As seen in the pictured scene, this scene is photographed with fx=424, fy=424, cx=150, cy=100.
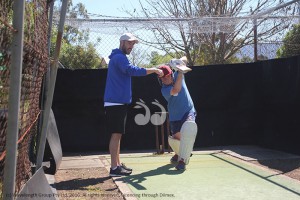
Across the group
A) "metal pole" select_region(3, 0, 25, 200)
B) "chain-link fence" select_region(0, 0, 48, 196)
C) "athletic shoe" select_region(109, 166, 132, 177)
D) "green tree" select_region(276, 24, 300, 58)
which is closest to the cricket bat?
"athletic shoe" select_region(109, 166, 132, 177)

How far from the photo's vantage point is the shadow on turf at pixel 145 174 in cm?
503

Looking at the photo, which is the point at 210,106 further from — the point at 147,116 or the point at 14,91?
the point at 14,91

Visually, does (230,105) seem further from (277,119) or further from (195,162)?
(195,162)

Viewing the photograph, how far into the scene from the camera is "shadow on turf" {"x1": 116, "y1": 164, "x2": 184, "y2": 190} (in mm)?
5031

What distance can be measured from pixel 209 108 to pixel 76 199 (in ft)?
14.0

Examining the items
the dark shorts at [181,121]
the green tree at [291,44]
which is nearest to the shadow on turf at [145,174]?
the dark shorts at [181,121]

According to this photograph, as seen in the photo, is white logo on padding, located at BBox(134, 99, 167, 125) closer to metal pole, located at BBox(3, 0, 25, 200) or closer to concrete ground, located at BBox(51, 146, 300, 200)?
concrete ground, located at BBox(51, 146, 300, 200)

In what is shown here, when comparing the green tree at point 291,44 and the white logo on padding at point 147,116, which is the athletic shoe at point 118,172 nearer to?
the white logo on padding at point 147,116

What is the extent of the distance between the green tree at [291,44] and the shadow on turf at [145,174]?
19.0 ft

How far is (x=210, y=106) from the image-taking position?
8070mm

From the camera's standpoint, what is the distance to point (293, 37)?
1083 centimetres

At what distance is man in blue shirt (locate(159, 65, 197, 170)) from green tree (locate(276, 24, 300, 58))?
5296 millimetres

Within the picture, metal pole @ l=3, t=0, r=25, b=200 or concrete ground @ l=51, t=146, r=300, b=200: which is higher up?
metal pole @ l=3, t=0, r=25, b=200

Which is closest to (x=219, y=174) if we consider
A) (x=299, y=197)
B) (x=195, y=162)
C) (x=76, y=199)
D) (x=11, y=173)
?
(x=195, y=162)
